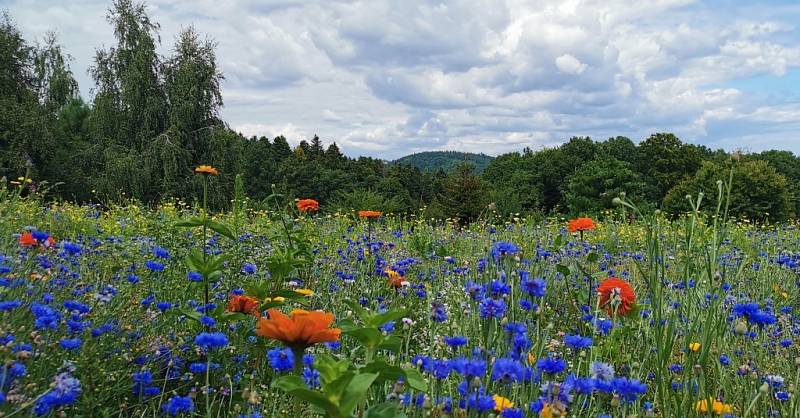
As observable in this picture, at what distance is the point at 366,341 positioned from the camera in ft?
4.62

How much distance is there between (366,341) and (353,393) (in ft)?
1.02

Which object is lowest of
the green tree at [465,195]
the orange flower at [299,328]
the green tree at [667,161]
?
the green tree at [465,195]

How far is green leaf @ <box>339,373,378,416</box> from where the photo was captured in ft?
3.57

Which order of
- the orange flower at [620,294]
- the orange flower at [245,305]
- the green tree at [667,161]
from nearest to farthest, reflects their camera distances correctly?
the orange flower at [245,305] < the orange flower at [620,294] < the green tree at [667,161]

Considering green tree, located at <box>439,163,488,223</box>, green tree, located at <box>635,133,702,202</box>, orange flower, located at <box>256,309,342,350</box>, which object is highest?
green tree, located at <box>635,133,702,202</box>

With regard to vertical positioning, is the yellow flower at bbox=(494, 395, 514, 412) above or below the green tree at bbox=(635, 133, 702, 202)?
below

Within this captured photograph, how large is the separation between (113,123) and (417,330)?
1022 inches

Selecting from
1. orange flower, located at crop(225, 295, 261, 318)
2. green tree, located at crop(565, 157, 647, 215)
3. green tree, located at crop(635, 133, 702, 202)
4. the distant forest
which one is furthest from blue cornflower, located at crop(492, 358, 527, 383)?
green tree, located at crop(635, 133, 702, 202)

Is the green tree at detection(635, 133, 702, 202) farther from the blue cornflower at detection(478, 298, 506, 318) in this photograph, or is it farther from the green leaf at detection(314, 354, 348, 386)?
the green leaf at detection(314, 354, 348, 386)

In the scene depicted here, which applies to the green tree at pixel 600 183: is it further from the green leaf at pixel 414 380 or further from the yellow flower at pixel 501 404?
the green leaf at pixel 414 380

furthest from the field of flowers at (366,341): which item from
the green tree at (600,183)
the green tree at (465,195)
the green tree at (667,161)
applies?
the green tree at (667,161)

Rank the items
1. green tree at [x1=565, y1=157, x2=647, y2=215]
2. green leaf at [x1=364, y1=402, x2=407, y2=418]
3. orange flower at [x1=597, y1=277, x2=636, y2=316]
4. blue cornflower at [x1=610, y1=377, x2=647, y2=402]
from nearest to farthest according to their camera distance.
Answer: green leaf at [x1=364, y1=402, x2=407, y2=418] → blue cornflower at [x1=610, y1=377, x2=647, y2=402] → orange flower at [x1=597, y1=277, x2=636, y2=316] → green tree at [x1=565, y1=157, x2=647, y2=215]

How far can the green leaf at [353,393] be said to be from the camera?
1.09 meters

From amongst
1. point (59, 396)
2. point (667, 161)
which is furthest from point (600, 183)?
point (59, 396)
